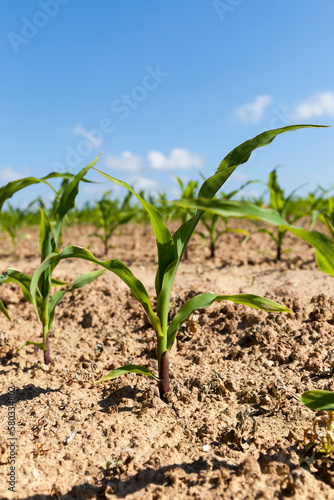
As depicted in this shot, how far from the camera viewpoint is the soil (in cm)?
125

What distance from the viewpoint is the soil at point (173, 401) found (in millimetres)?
1249

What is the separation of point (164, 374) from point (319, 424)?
637 millimetres

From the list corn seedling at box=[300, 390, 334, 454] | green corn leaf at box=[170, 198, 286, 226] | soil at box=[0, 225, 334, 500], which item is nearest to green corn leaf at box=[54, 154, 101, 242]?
soil at box=[0, 225, 334, 500]

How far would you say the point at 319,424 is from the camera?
4.80 ft

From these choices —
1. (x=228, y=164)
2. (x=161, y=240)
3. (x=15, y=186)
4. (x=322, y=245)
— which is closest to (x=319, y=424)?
(x=322, y=245)

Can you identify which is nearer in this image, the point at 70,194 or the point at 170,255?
the point at 170,255

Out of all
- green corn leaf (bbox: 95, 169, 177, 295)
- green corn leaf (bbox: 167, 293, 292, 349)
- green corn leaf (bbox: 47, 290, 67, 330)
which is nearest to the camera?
green corn leaf (bbox: 95, 169, 177, 295)

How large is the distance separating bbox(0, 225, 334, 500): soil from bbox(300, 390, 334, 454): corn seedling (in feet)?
0.12

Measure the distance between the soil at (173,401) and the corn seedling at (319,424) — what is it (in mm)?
35

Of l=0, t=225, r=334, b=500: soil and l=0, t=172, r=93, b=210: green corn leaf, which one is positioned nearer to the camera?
l=0, t=225, r=334, b=500: soil

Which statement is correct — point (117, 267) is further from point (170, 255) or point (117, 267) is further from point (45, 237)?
point (45, 237)

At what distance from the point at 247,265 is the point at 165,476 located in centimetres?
260

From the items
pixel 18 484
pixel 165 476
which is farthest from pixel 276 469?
pixel 18 484

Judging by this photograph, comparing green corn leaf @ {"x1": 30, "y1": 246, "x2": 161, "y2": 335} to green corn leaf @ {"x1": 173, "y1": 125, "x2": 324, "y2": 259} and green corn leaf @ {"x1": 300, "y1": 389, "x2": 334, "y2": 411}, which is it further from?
green corn leaf @ {"x1": 300, "y1": 389, "x2": 334, "y2": 411}
